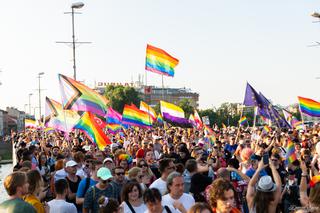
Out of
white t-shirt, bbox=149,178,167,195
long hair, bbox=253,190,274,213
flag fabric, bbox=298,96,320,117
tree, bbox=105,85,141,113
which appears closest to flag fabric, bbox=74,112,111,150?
flag fabric, bbox=298,96,320,117

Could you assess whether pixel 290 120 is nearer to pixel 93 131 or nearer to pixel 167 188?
pixel 93 131

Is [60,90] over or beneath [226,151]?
over

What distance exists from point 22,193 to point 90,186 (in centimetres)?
234

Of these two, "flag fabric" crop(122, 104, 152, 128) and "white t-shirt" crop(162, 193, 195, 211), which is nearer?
"white t-shirt" crop(162, 193, 195, 211)

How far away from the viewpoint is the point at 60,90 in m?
18.4

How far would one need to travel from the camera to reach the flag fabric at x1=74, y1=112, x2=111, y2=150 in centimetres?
1716

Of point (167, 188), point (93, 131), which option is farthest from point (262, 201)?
point (93, 131)

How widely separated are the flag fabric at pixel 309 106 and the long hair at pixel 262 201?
612 inches

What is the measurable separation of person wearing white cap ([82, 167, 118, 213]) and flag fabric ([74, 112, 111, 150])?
9078 mm

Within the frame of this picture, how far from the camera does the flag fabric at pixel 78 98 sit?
18.4m

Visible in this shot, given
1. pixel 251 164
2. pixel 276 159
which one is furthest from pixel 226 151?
pixel 251 164

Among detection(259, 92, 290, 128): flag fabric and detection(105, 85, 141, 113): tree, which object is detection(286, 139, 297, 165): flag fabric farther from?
detection(105, 85, 141, 113): tree

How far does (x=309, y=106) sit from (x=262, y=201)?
15.8 m

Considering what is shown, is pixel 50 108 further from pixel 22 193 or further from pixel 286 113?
pixel 22 193
